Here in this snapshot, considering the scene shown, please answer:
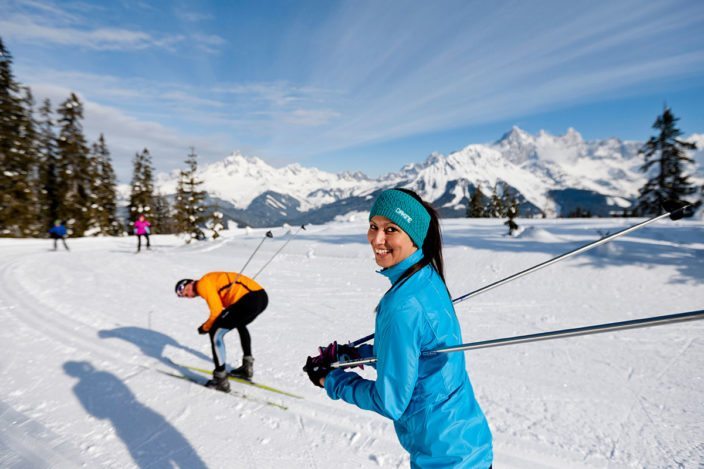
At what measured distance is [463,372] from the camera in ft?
6.40

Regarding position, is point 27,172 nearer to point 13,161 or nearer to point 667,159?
point 13,161

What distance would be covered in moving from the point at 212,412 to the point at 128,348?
3.08 m

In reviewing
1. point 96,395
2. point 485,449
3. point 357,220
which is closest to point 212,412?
point 96,395

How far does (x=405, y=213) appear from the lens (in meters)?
1.93

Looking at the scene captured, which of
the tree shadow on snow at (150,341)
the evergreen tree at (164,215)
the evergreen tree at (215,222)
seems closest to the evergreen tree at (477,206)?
the evergreen tree at (215,222)

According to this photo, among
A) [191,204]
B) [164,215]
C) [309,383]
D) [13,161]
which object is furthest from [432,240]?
[164,215]

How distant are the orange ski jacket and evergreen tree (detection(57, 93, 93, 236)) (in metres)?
39.9

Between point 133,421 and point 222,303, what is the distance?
175cm

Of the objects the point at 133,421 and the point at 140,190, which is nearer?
the point at 133,421

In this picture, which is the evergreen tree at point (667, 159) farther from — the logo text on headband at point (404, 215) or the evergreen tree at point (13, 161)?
the evergreen tree at point (13, 161)

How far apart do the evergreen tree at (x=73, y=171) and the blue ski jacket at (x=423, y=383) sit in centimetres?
4380

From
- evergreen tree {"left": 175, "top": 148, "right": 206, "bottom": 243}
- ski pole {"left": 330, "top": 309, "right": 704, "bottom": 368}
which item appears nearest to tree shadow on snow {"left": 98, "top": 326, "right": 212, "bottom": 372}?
ski pole {"left": 330, "top": 309, "right": 704, "bottom": 368}

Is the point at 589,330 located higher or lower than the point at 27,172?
lower

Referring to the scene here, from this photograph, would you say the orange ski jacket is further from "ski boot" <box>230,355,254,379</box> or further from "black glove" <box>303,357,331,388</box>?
"black glove" <box>303,357,331,388</box>
